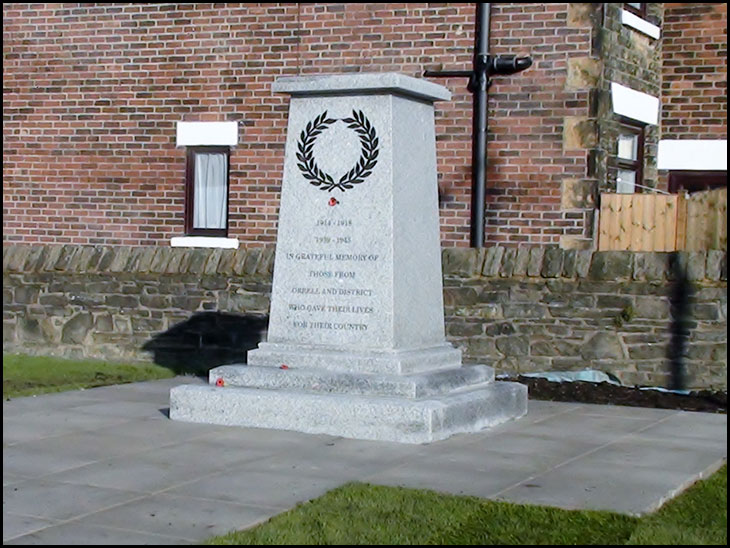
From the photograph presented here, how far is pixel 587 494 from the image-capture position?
7215mm

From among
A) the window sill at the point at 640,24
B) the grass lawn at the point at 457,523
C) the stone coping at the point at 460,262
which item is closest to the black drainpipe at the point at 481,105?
the stone coping at the point at 460,262

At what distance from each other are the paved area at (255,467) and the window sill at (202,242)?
18.8 ft

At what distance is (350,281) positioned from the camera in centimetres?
949

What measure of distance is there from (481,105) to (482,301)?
9.01 ft

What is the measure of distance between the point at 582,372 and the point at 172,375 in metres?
4.23

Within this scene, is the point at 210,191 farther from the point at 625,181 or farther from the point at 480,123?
the point at 625,181

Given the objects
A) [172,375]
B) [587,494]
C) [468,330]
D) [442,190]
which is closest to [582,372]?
[468,330]

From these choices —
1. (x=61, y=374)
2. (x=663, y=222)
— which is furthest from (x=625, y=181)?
(x=61, y=374)

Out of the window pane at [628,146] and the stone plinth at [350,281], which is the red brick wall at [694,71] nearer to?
the window pane at [628,146]

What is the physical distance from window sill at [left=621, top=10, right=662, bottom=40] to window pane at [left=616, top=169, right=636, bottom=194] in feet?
5.77

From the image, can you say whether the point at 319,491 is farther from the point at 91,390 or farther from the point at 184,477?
the point at 91,390

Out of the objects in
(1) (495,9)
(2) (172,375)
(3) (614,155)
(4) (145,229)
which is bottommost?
(2) (172,375)

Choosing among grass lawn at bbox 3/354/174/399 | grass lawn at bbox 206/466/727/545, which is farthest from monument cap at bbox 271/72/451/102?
Result: grass lawn at bbox 3/354/174/399

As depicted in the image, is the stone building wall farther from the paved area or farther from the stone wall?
the paved area
